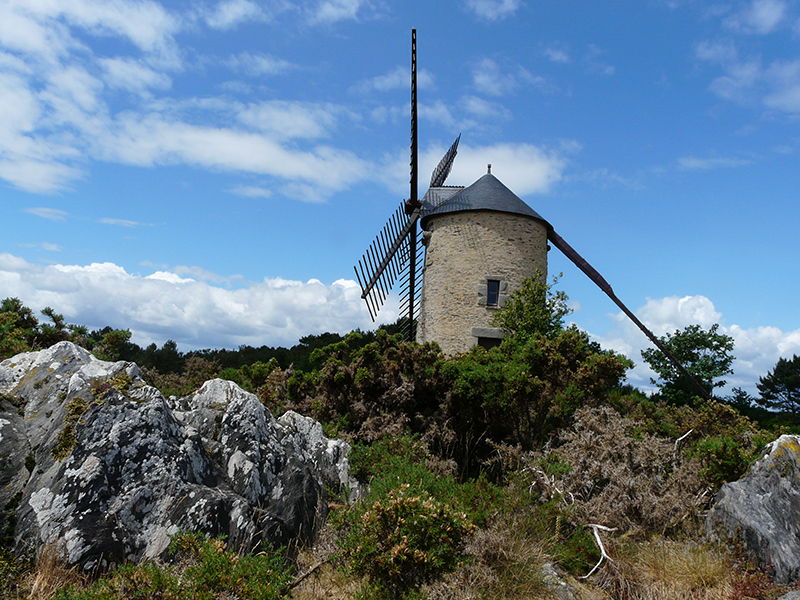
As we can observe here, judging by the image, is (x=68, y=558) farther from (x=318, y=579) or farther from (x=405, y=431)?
(x=405, y=431)

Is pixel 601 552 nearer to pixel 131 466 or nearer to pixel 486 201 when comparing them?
pixel 131 466

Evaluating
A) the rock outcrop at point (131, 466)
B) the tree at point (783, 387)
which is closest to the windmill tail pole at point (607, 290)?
the rock outcrop at point (131, 466)

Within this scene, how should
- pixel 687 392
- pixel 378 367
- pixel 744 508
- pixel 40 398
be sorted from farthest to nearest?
pixel 687 392 → pixel 378 367 → pixel 744 508 → pixel 40 398

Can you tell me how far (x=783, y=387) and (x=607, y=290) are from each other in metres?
22.7

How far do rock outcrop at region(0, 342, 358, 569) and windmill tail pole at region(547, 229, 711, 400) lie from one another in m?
12.7

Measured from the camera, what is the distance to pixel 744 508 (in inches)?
227

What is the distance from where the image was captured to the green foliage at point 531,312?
13.8 m

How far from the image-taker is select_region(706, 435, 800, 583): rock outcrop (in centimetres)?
543

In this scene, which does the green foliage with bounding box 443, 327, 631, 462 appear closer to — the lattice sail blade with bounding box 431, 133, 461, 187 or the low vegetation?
the low vegetation

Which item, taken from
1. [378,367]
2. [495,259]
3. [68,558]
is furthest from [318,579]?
[495,259]

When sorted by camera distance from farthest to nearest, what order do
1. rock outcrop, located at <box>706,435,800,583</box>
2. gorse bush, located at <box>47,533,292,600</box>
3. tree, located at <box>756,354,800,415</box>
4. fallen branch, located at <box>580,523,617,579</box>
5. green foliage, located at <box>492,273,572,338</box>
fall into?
tree, located at <box>756,354,800,415</box>, green foliage, located at <box>492,273,572,338</box>, rock outcrop, located at <box>706,435,800,583</box>, fallen branch, located at <box>580,523,617,579</box>, gorse bush, located at <box>47,533,292,600</box>

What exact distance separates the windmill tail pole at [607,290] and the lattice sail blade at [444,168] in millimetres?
6798

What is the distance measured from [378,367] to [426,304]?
287 inches

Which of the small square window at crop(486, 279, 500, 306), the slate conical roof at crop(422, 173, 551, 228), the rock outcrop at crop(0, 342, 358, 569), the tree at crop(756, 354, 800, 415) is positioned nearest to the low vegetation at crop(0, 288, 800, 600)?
the rock outcrop at crop(0, 342, 358, 569)
